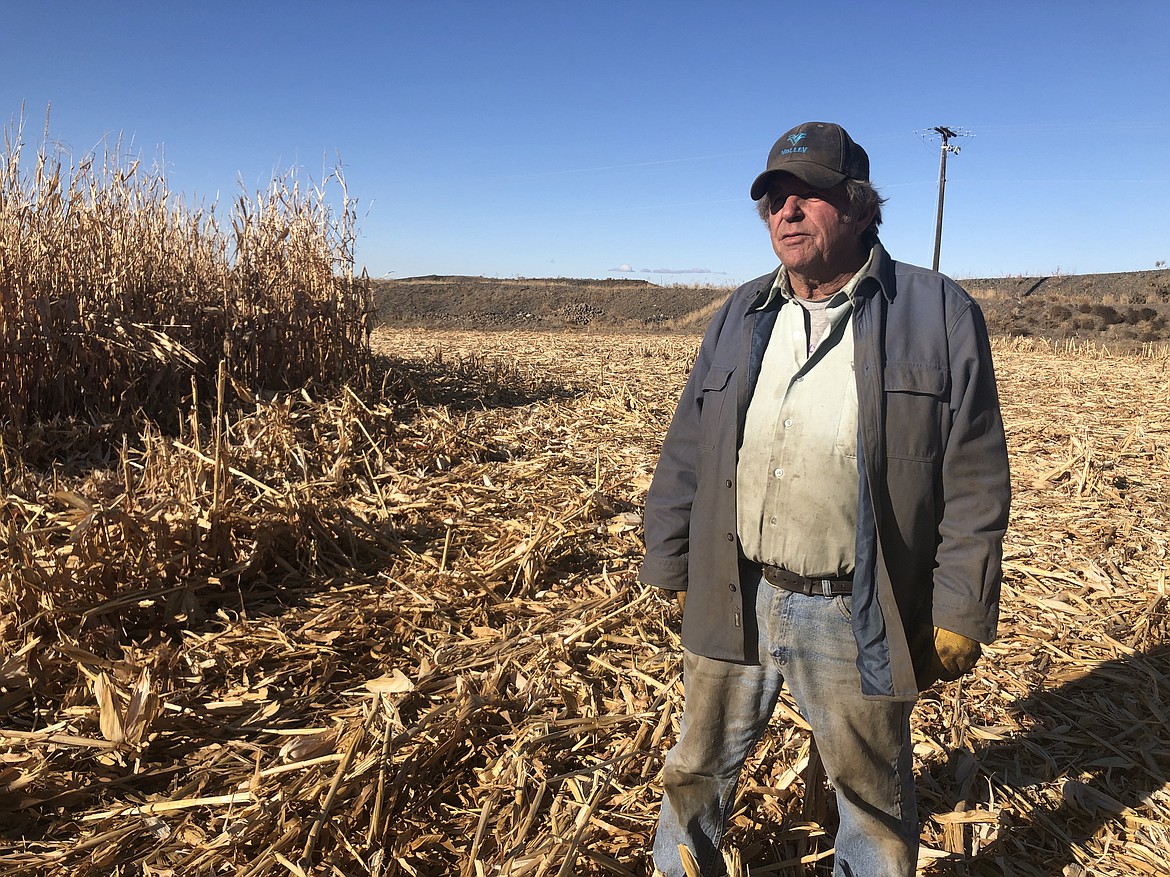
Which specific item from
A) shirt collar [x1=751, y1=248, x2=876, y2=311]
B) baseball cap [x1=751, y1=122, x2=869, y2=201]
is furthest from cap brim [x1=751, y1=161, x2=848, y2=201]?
shirt collar [x1=751, y1=248, x2=876, y2=311]

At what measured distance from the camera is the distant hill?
2303 cm

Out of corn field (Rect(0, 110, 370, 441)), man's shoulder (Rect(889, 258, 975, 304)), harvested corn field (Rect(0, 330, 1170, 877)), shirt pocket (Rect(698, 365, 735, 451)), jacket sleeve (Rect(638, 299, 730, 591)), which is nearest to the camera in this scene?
man's shoulder (Rect(889, 258, 975, 304))

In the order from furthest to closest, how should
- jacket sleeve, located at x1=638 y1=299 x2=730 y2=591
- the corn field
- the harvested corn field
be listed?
the corn field
the harvested corn field
jacket sleeve, located at x1=638 y1=299 x2=730 y2=591

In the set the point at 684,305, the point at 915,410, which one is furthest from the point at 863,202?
the point at 684,305

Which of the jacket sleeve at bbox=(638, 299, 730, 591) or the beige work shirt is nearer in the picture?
the beige work shirt

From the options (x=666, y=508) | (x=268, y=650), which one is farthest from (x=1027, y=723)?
(x=268, y=650)

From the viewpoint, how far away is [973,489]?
1819 mm

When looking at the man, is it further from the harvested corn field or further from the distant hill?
the distant hill

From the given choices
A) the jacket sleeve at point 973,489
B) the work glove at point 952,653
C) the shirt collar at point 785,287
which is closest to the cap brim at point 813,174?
the shirt collar at point 785,287

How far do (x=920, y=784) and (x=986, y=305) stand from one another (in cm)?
3085

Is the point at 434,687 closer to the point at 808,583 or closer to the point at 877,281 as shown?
the point at 808,583

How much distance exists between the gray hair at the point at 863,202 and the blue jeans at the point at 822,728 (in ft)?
3.12

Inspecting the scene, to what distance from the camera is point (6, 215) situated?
6.34m

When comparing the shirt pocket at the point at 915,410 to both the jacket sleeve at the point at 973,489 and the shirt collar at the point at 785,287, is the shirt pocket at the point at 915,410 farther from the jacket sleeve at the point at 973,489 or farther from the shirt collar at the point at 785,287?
the shirt collar at the point at 785,287
